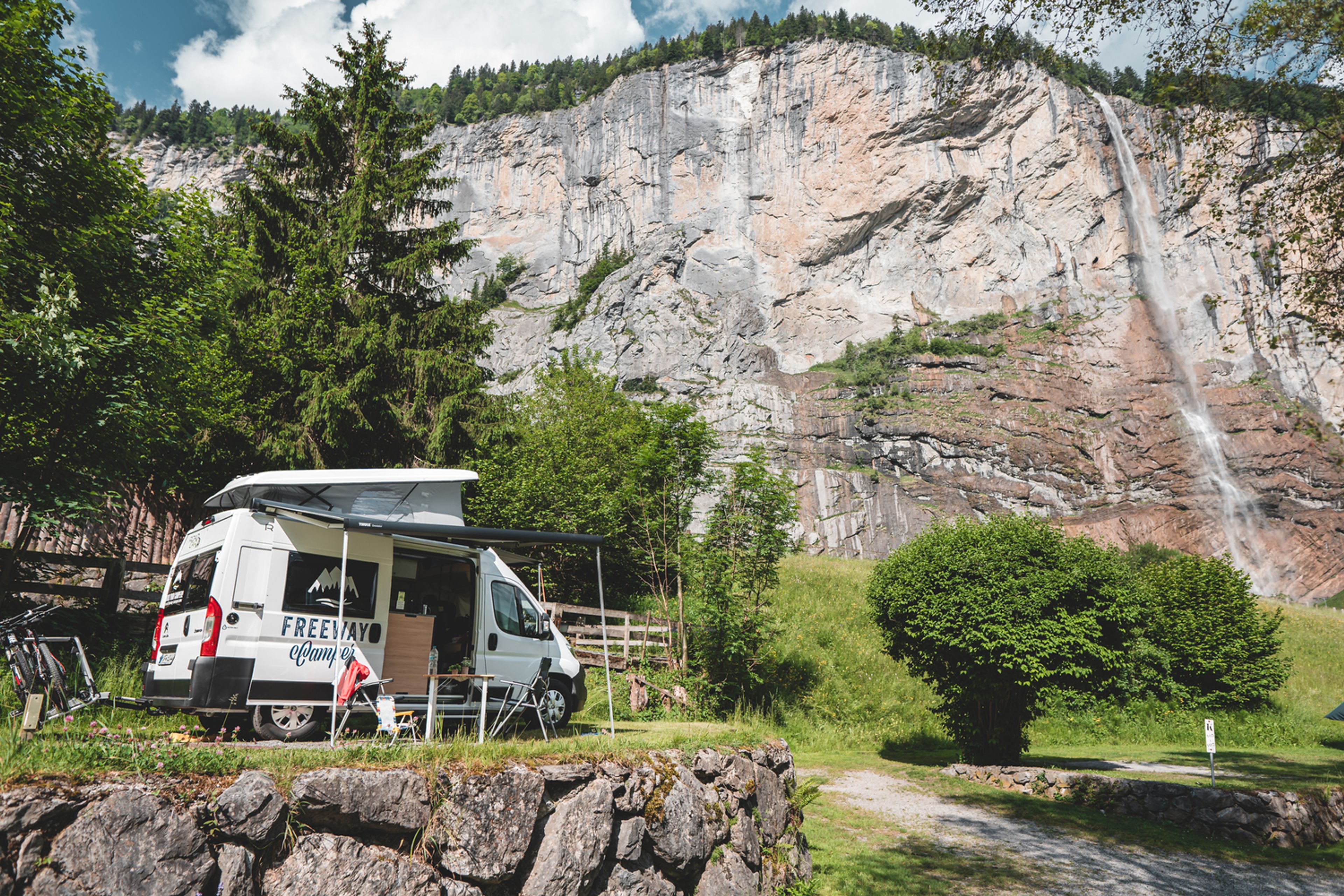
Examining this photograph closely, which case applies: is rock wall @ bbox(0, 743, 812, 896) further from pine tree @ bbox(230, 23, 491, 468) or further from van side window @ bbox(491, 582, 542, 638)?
pine tree @ bbox(230, 23, 491, 468)

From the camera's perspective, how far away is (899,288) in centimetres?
8350

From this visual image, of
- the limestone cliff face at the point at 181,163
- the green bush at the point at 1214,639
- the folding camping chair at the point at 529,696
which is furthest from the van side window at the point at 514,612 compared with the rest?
the limestone cliff face at the point at 181,163

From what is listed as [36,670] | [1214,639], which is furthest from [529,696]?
[1214,639]

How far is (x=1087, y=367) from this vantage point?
74.3m

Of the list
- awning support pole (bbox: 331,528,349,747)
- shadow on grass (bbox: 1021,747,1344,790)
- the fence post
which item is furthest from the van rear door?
shadow on grass (bbox: 1021,747,1344,790)

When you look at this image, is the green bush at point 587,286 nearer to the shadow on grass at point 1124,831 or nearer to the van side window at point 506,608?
the shadow on grass at point 1124,831

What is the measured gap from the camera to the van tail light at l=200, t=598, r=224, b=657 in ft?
20.8

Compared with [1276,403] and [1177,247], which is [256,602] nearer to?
[1276,403]

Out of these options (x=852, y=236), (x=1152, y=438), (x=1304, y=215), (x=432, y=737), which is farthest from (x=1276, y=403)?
(x=432, y=737)

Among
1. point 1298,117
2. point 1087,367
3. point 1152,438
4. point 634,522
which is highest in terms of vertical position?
point 1087,367

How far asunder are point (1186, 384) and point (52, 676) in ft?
288

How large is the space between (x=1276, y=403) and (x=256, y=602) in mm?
88202

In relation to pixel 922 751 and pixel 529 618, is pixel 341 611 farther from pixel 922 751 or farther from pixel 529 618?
pixel 922 751

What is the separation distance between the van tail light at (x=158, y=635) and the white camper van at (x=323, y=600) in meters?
0.02
